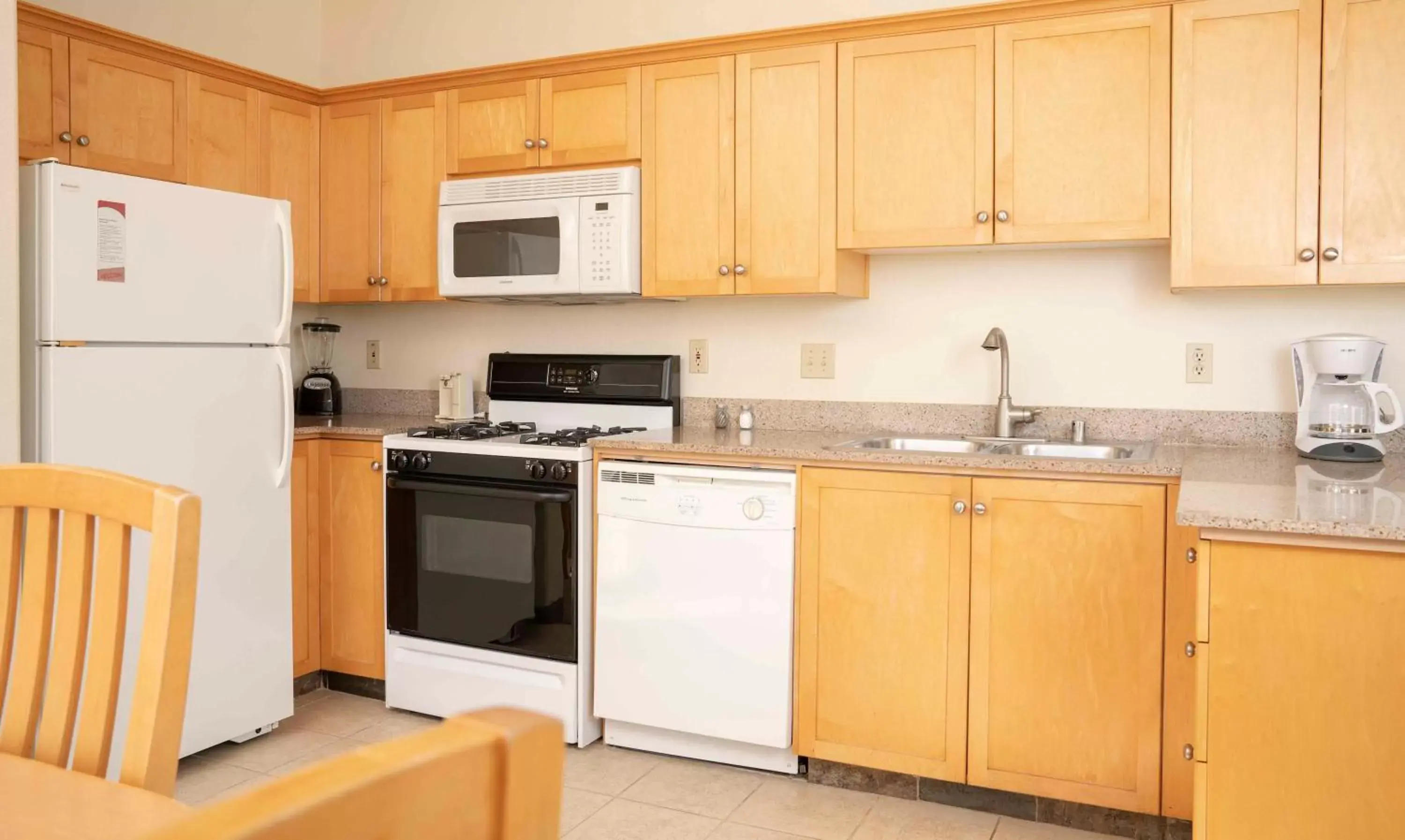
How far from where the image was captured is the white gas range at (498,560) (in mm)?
3172

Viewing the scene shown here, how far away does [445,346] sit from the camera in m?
4.17

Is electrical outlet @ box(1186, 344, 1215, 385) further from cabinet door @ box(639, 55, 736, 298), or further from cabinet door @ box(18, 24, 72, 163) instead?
cabinet door @ box(18, 24, 72, 163)

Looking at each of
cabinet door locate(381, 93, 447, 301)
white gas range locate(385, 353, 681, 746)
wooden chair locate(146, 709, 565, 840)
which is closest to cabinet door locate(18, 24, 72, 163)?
cabinet door locate(381, 93, 447, 301)

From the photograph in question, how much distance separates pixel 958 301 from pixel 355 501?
2.09m

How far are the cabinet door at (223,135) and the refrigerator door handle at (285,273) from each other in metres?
0.55

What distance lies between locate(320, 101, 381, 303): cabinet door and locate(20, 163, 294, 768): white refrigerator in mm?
702

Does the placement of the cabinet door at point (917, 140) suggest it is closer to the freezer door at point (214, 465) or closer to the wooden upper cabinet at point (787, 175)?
the wooden upper cabinet at point (787, 175)

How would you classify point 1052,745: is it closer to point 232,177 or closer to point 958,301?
point 958,301

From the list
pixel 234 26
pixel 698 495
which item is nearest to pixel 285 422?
pixel 698 495

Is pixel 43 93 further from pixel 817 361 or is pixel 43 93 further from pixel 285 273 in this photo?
pixel 817 361

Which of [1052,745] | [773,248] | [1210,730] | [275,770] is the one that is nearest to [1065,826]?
[1052,745]

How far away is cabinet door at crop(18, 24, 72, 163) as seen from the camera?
122 inches

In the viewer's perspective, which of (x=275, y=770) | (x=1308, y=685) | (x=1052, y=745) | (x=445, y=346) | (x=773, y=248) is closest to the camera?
(x=1308, y=685)

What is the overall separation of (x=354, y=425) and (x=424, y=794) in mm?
3494
